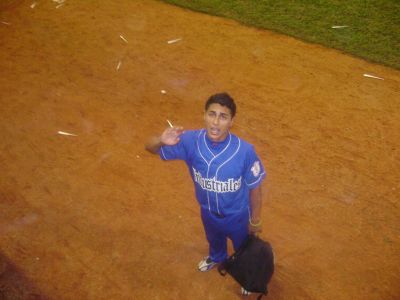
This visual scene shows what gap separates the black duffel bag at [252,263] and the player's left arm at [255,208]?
0.32ft

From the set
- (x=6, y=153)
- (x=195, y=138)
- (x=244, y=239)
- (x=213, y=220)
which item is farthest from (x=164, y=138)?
(x=6, y=153)

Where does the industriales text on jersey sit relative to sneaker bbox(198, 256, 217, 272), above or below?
above

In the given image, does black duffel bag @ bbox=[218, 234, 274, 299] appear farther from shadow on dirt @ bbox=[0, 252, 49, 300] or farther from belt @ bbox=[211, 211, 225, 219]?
shadow on dirt @ bbox=[0, 252, 49, 300]

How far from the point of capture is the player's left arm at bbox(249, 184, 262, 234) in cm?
341

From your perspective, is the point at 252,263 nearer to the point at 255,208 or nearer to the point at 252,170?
the point at 255,208

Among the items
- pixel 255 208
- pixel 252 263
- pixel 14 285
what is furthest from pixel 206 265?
pixel 14 285

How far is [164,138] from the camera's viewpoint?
320 centimetres

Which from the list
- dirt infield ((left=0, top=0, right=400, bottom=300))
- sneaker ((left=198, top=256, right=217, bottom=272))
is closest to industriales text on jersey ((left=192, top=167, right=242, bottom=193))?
sneaker ((left=198, top=256, right=217, bottom=272))

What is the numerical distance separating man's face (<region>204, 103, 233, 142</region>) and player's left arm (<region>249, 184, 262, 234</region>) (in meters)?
0.61

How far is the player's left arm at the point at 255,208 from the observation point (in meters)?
3.41

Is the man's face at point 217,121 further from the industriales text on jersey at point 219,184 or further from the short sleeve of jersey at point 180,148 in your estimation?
the industriales text on jersey at point 219,184

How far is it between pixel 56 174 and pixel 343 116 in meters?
4.27

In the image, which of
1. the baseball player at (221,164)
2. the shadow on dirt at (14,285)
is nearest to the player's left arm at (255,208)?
the baseball player at (221,164)

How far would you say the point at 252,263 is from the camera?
3473 millimetres
